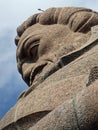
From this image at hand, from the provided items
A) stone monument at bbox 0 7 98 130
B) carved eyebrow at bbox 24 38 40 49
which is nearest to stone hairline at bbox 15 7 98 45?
stone monument at bbox 0 7 98 130

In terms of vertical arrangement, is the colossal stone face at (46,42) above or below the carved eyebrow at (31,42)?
below

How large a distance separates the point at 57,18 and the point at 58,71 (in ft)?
9.47

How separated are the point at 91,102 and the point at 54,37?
220 inches

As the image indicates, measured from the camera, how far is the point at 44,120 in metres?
6.74

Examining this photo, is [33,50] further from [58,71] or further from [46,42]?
[58,71]

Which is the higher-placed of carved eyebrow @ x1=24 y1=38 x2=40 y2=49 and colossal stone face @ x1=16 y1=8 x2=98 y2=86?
carved eyebrow @ x1=24 y1=38 x2=40 y2=49

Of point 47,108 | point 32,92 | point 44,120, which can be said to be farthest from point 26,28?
point 44,120

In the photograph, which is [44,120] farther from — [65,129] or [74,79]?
[74,79]

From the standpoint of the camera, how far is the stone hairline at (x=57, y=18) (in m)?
11.7

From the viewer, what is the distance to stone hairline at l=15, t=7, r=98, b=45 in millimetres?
11719

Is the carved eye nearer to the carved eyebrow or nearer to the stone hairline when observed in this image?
the carved eyebrow

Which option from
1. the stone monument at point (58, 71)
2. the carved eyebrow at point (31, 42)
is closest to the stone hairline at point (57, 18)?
the stone monument at point (58, 71)

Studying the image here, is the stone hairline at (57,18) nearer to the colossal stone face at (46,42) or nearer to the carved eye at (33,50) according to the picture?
the colossal stone face at (46,42)

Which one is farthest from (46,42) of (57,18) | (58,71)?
(58,71)
